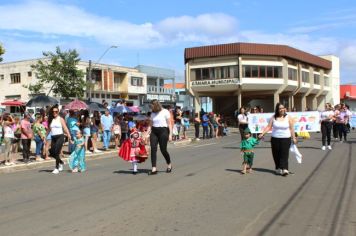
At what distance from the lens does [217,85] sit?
192ft

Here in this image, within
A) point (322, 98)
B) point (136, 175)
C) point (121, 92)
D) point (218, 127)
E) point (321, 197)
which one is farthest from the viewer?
point (322, 98)

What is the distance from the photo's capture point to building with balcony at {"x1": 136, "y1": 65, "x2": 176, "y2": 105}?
7172 centimetres

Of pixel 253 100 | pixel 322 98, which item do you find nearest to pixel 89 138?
pixel 253 100

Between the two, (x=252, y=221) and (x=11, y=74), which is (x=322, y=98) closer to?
(x=11, y=74)

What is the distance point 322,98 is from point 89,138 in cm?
7514

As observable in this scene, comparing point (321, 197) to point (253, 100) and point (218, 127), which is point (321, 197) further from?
point (253, 100)

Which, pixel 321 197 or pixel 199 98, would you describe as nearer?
pixel 321 197

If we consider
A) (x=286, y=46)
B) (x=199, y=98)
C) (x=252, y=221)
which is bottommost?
(x=252, y=221)

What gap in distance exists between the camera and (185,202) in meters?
7.66

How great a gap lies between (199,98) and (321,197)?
53976 millimetres

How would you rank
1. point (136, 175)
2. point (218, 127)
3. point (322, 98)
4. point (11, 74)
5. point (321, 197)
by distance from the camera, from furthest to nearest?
point (322, 98) < point (11, 74) < point (218, 127) < point (136, 175) < point (321, 197)

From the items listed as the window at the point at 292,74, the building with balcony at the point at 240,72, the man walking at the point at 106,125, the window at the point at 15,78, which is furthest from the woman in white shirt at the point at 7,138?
the window at the point at 292,74

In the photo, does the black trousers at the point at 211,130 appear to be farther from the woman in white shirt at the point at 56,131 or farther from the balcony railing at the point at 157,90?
the balcony railing at the point at 157,90

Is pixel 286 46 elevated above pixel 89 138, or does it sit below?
above
